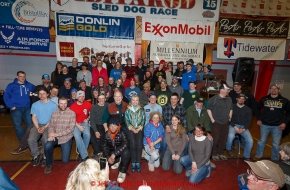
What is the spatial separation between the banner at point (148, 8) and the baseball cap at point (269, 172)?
904cm

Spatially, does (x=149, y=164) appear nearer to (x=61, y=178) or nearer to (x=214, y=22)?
(x=61, y=178)

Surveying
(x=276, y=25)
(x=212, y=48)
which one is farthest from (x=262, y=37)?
(x=212, y=48)

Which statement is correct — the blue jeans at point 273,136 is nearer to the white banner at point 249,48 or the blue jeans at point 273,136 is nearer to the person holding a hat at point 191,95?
the person holding a hat at point 191,95

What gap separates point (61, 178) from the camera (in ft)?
14.5

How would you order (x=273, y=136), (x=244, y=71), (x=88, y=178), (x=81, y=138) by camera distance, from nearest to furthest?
(x=88, y=178) → (x=81, y=138) → (x=273, y=136) → (x=244, y=71)

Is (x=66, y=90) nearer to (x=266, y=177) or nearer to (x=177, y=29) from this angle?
(x=266, y=177)

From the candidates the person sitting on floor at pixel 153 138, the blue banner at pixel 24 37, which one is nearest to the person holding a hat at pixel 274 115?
the person sitting on floor at pixel 153 138

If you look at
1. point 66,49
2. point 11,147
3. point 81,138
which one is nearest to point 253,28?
point 66,49

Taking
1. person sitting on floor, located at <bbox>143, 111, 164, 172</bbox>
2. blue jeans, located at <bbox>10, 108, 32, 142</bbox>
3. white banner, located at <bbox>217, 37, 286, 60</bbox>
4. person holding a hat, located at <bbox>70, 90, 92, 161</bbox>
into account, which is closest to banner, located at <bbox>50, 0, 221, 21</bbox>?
white banner, located at <bbox>217, 37, 286, 60</bbox>

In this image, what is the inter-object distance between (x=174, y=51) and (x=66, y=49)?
17.4 ft

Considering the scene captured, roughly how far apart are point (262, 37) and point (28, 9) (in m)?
11.7

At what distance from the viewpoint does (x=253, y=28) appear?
1045 cm

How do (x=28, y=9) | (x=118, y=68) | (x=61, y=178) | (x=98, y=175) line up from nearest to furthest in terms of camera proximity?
(x=98, y=175) → (x=61, y=178) → (x=118, y=68) → (x=28, y=9)

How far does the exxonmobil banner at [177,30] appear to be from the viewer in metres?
9.80
